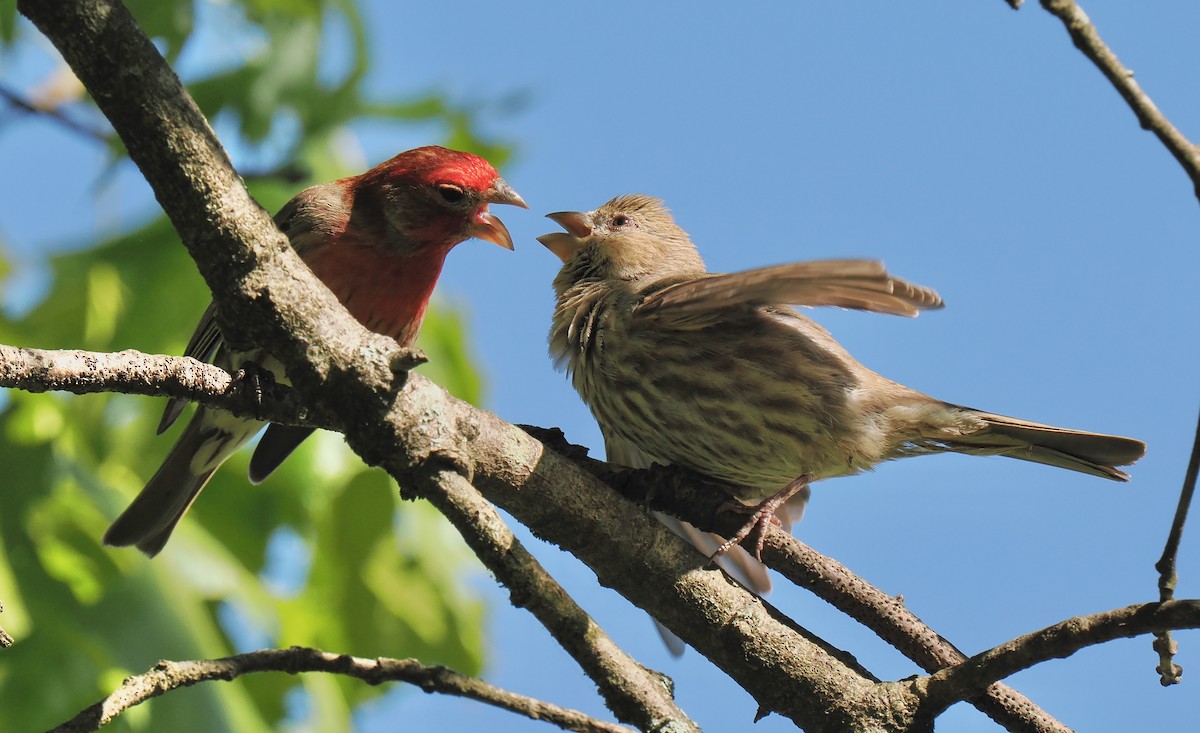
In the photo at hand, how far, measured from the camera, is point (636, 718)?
2.82m

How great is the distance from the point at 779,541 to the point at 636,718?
3.07 ft

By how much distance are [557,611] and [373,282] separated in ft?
8.34

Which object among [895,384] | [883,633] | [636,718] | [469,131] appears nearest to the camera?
[636,718]

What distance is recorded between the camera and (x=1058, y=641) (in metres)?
2.66

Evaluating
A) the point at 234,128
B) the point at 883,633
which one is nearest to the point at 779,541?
the point at 883,633

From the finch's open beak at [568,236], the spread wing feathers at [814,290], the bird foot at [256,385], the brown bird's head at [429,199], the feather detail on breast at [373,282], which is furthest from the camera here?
the finch's open beak at [568,236]

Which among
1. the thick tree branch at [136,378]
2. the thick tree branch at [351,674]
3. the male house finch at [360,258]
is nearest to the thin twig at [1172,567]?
the thick tree branch at [351,674]

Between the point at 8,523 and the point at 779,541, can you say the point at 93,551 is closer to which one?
the point at 8,523

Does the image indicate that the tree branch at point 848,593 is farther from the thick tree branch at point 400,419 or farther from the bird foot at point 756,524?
the thick tree branch at point 400,419

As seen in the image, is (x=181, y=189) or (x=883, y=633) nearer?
(x=181, y=189)

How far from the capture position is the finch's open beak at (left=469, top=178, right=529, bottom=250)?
526 centimetres

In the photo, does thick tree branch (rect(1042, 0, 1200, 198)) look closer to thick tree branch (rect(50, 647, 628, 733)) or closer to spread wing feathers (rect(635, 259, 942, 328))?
spread wing feathers (rect(635, 259, 942, 328))

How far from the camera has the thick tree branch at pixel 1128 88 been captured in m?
2.17

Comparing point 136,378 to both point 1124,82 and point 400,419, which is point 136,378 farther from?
point 1124,82
